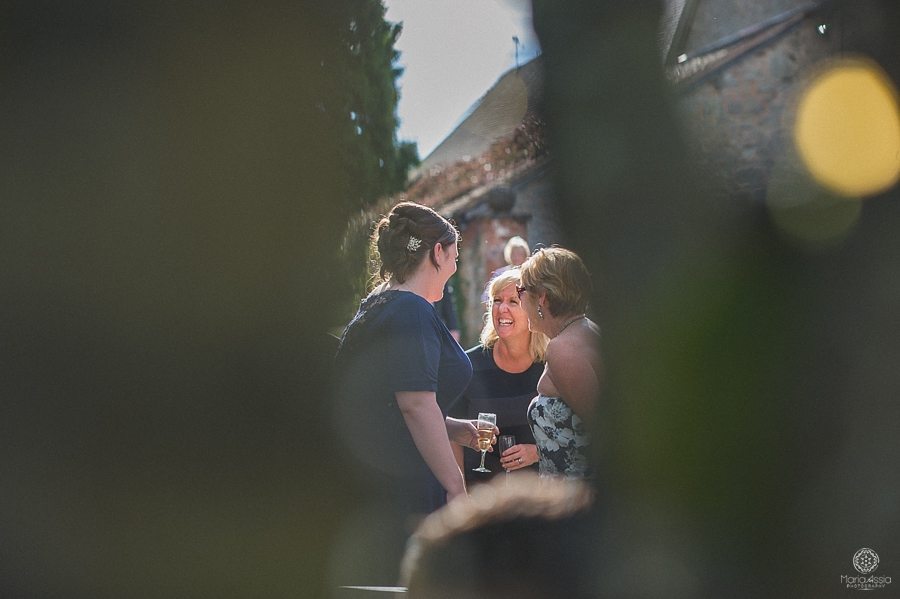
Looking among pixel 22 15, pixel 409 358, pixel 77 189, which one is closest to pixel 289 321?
pixel 409 358

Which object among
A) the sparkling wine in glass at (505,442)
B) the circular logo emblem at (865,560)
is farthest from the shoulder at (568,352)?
the circular logo emblem at (865,560)

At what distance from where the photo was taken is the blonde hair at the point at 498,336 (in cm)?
426

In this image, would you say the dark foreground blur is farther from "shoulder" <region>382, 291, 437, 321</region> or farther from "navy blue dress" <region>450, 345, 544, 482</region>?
"navy blue dress" <region>450, 345, 544, 482</region>

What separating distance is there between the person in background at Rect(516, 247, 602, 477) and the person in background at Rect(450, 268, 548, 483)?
2.22ft

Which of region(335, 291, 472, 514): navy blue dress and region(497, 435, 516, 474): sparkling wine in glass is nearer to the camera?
region(335, 291, 472, 514): navy blue dress

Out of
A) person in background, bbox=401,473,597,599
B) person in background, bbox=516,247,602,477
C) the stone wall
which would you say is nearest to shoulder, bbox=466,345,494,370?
person in background, bbox=516,247,602,477

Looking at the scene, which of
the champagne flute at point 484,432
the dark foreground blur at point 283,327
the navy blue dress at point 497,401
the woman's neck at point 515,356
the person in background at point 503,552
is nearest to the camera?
the person in background at point 503,552

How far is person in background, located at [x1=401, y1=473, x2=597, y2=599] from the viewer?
1146 millimetres

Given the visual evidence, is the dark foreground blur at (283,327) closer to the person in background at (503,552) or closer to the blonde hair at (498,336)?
the person in background at (503,552)

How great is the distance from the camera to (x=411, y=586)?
1186 mm

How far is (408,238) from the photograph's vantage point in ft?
10.8

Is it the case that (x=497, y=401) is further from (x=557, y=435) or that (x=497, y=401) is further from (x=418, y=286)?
(x=418, y=286)

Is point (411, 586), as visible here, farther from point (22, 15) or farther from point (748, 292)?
point (22, 15)

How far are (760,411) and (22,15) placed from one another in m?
1.96
